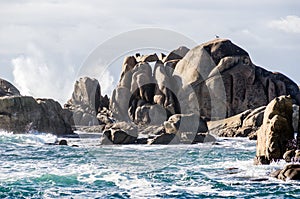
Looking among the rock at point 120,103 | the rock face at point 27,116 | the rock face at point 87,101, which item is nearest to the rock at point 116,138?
the rock face at point 27,116

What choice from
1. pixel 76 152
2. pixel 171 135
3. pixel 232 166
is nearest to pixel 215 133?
pixel 171 135

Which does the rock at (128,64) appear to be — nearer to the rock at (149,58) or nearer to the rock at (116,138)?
the rock at (149,58)

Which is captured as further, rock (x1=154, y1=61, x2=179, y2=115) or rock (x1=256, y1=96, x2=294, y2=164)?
rock (x1=154, y1=61, x2=179, y2=115)

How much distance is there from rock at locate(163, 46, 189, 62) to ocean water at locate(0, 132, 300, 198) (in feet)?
115

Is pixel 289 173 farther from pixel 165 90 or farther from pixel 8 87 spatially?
pixel 8 87

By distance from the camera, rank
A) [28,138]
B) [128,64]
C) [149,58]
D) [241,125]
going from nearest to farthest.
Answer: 1. [28,138]
2. [241,125]
3. [149,58]
4. [128,64]

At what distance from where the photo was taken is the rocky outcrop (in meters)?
58.8

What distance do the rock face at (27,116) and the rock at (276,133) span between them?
106 feet

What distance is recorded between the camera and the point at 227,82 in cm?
7338

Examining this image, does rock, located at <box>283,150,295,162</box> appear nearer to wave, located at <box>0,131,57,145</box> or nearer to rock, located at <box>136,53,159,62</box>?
wave, located at <box>0,131,57,145</box>

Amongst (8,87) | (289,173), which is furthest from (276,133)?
(8,87)

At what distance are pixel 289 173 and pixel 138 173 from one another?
26.0 feet

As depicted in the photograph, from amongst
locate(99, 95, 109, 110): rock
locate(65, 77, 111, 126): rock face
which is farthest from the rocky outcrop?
locate(99, 95, 109, 110): rock

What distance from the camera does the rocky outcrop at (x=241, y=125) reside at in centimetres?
5884
